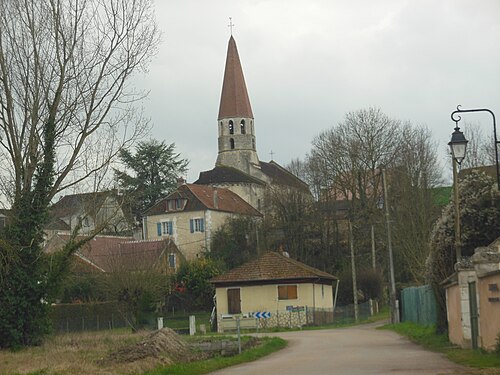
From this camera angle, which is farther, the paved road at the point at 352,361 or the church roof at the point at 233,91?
the church roof at the point at 233,91

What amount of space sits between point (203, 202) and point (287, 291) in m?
31.3

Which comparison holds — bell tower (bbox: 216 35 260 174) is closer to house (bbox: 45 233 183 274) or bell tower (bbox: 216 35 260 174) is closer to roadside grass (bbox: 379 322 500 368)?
house (bbox: 45 233 183 274)

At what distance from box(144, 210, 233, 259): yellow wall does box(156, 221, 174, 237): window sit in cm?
29

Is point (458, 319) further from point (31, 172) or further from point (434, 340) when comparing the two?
point (31, 172)

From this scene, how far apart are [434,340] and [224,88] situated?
81.4 m

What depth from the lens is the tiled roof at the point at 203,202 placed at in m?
83.2

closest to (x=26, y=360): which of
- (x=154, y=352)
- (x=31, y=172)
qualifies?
(x=154, y=352)

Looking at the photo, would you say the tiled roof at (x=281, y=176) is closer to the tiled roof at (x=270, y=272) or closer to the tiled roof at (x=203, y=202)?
the tiled roof at (x=203, y=202)

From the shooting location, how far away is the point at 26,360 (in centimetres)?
2438

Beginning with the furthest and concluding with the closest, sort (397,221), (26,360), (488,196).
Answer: (397,221)
(488,196)
(26,360)

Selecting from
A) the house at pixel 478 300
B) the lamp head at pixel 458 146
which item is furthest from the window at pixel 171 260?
the lamp head at pixel 458 146

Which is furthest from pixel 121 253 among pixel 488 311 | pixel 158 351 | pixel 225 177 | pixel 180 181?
pixel 488 311

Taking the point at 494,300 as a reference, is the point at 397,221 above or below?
above

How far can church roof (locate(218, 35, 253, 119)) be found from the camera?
10369 centimetres
